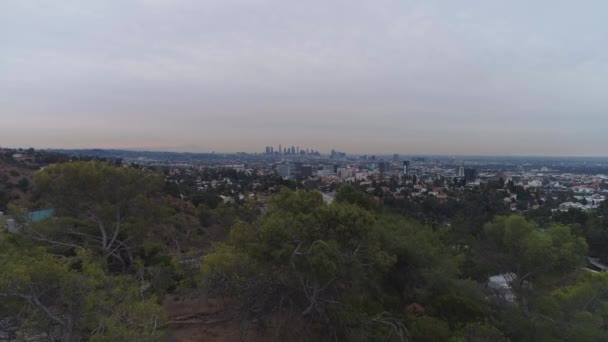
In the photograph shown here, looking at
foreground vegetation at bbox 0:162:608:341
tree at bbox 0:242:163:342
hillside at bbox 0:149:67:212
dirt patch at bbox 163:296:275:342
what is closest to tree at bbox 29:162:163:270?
foreground vegetation at bbox 0:162:608:341

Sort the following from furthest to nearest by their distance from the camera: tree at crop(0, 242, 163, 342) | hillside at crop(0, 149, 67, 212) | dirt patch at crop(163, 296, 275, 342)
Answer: hillside at crop(0, 149, 67, 212)
dirt patch at crop(163, 296, 275, 342)
tree at crop(0, 242, 163, 342)

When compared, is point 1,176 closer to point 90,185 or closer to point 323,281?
point 90,185

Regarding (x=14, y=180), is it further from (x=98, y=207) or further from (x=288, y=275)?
(x=288, y=275)

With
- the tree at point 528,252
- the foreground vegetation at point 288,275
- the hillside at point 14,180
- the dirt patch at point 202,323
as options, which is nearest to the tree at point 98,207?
the foreground vegetation at point 288,275

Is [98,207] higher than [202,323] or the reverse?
higher

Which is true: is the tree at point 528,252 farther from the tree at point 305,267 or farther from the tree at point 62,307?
the tree at point 62,307

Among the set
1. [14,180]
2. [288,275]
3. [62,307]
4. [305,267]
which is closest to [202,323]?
[288,275]

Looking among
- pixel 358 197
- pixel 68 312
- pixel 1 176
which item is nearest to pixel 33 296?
pixel 68 312

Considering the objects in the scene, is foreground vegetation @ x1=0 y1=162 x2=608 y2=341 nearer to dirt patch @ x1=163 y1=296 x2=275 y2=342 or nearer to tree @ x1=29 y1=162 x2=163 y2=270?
tree @ x1=29 y1=162 x2=163 y2=270

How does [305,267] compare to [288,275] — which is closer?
[305,267]
